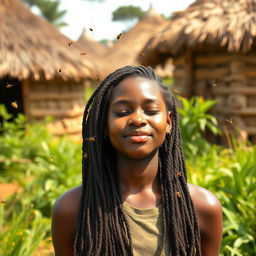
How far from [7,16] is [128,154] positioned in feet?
28.8

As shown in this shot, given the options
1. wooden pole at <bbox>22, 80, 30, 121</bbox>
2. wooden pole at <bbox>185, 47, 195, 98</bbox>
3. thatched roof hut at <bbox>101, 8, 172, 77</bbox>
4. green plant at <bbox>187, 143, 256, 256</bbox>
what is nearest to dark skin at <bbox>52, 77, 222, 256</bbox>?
green plant at <bbox>187, 143, 256, 256</bbox>

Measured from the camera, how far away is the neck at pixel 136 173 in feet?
5.52

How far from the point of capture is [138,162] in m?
1.68

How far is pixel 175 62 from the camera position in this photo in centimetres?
885

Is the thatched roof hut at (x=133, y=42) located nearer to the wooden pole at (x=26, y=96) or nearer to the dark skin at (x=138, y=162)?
the wooden pole at (x=26, y=96)

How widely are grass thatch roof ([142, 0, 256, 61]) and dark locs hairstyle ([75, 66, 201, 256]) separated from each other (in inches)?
218

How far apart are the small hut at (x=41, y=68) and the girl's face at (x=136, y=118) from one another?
681cm

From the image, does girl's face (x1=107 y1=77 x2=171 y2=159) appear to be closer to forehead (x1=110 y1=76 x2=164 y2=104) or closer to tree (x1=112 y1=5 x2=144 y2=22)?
forehead (x1=110 y1=76 x2=164 y2=104)

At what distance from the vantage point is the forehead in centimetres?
162

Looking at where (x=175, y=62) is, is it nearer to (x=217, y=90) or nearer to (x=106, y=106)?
(x=217, y=90)

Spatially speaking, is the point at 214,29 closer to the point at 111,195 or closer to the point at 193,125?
the point at 193,125

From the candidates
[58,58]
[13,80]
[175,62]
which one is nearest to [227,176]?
[175,62]

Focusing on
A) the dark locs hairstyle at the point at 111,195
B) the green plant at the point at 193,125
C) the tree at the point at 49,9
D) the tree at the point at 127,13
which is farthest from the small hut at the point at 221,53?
the tree at the point at 127,13

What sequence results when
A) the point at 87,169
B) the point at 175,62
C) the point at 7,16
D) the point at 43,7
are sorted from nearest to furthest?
the point at 87,169, the point at 175,62, the point at 7,16, the point at 43,7
